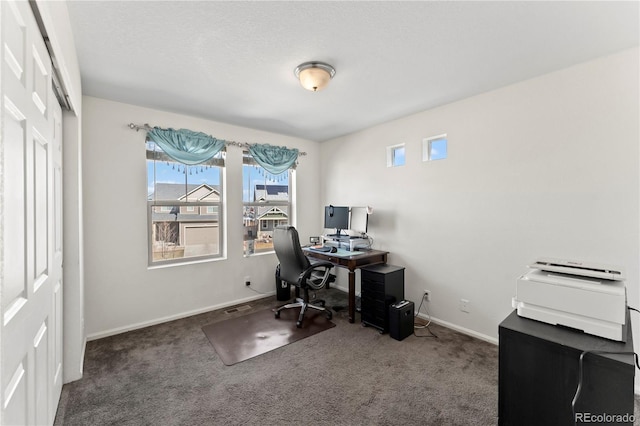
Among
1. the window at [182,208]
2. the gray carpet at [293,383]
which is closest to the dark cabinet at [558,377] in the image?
the gray carpet at [293,383]

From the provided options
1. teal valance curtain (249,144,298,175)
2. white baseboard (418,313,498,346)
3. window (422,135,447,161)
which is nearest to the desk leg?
white baseboard (418,313,498,346)

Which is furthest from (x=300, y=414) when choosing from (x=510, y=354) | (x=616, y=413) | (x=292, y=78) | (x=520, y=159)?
(x=520, y=159)

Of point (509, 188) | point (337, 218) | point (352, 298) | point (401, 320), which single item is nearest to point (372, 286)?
point (352, 298)

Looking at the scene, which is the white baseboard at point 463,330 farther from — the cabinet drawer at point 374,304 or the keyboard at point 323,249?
the keyboard at point 323,249

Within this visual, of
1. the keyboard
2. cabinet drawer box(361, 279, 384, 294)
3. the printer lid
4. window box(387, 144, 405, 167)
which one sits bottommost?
cabinet drawer box(361, 279, 384, 294)

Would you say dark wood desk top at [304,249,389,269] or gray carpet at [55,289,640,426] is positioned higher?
dark wood desk top at [304,249,389,269]

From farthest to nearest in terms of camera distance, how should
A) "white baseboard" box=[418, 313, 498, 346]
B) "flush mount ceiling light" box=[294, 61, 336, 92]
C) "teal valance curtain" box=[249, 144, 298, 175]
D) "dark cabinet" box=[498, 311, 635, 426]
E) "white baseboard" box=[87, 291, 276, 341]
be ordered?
"teal valance curtain" box=[249, 144, 298, 175] < "white baseboard" box=[87, 291, 276, 341] < "white baseboard" box=[418, 313, 498, 346] < "flush mount ceiling light" box=[294, 61, 336, 92] < "dark cabinet" box=[498, 311, 635, 426]

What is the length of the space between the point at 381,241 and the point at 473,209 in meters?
1.20

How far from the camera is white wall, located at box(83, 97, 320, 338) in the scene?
2.70 m

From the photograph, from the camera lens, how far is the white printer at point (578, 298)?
1098 millimetres

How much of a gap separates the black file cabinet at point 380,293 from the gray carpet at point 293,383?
0.18 meters

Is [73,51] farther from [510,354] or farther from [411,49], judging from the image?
[510,354]

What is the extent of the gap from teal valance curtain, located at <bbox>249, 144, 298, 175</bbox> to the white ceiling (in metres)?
0.96

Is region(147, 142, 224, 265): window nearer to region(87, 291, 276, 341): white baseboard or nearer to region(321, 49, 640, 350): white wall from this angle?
region(87, 291, 276, 341): white baseboard
